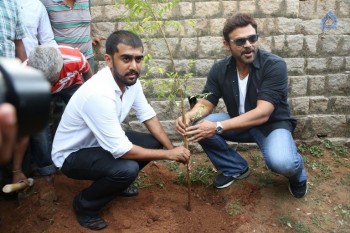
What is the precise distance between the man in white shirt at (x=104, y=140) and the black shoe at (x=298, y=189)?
111 cm

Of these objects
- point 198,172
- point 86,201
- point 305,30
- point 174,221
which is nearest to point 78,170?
point 86,201

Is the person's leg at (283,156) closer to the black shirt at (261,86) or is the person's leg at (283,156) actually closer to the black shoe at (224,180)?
the black shirt at (261,86)

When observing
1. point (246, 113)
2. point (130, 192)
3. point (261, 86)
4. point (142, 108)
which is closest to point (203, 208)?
point (130, 192)

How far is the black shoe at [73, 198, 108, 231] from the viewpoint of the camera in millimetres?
3071

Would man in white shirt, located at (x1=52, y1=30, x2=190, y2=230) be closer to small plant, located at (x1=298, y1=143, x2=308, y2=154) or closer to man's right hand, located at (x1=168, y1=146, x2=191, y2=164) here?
man's right hand, located at (x1=168, y1=146, x2=191, y2=164)

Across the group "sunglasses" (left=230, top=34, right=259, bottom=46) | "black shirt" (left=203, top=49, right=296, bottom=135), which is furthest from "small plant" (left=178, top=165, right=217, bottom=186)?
"sunglasses" (left=230, top=34, right=259, bottom=46)

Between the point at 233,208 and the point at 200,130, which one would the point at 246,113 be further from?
the point at 233,208

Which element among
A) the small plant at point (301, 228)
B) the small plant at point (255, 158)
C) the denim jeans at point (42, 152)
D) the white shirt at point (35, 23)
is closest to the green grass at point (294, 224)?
the small plant at point (301, 228)

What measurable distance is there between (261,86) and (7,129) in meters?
2.61

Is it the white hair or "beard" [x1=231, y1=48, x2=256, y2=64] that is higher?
the white hair

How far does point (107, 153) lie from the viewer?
3031 millimetres

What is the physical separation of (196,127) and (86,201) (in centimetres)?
110

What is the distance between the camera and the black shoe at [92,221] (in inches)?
121

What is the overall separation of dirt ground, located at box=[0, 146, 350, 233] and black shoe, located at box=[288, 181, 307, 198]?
0.06 metres
